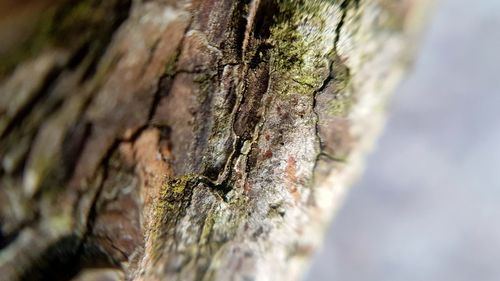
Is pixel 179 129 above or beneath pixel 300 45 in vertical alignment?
beneath

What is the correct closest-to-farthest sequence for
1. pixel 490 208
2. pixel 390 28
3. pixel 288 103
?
pixel 288 103 → pixel 390 28 → pixel 490 208

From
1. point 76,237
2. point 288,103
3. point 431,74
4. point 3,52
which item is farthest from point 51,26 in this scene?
point 431,74

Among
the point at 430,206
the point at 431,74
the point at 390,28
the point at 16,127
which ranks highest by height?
the point at 431,74

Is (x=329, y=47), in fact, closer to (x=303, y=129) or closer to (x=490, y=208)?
(x=303, y=129)

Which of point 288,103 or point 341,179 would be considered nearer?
point 288,103

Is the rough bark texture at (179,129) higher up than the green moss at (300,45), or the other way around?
the green moss at (300,45)

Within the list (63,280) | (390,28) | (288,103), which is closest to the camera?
(288,103)

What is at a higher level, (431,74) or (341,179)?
(431,74)

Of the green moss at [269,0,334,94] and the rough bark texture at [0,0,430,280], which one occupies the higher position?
the green moss at [269,0,334,94]
